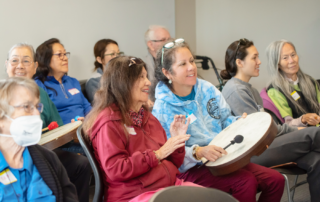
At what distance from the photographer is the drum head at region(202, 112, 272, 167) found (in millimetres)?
1541

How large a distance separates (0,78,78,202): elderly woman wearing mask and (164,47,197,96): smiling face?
1038 millimetres

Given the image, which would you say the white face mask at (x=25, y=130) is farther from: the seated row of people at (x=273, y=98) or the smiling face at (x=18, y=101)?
the seated row of people at (x=273, y=98)

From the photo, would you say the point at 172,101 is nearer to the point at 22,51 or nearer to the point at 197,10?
the point at 22,51

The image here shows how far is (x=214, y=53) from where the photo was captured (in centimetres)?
499

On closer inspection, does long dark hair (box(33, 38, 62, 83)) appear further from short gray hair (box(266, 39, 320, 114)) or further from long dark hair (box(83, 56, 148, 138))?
short gray hair (box(266, 39, 320, 114))

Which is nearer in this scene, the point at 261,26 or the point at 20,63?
the point at 20,63

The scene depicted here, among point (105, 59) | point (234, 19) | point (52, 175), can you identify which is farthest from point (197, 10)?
point (52, 175)

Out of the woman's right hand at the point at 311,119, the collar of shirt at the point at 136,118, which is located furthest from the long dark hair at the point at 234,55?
the collar of shirt at the point at 136,118

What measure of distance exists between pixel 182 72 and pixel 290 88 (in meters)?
1.41

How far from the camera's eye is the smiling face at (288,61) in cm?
295

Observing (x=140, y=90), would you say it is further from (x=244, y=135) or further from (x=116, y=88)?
(x=244, y=135)

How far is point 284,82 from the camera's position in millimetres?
2914

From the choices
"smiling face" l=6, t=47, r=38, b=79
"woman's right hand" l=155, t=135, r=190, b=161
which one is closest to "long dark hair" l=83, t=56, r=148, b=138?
"woman's right hand" l=155, t=135, r=190, b=161

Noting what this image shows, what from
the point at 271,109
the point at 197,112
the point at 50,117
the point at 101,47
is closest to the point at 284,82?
the point at 271,109
